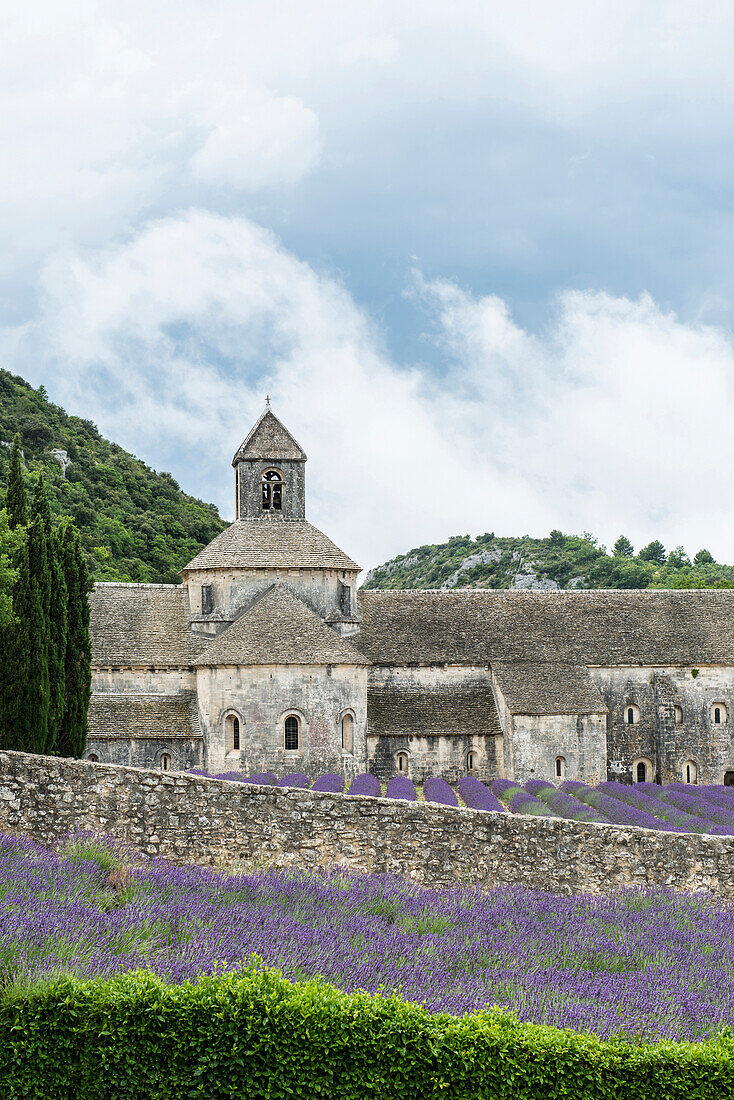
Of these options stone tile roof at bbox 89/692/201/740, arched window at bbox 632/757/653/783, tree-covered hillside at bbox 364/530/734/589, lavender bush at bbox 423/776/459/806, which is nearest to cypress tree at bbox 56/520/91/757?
stone tile roof at bbox 89/692/201/740

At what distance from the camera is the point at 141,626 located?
125ft

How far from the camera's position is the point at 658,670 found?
41.0m

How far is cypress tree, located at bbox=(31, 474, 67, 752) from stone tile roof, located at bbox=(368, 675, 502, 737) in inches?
573

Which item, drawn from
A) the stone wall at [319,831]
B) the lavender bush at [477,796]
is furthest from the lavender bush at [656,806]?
the stone wall at [319,831]

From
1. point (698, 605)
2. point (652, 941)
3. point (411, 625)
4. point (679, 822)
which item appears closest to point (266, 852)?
point (652, 941)

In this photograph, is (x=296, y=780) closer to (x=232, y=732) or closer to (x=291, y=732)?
(x=291, y=732)

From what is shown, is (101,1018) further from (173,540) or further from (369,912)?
(173,540)

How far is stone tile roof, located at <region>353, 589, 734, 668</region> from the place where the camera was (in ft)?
132

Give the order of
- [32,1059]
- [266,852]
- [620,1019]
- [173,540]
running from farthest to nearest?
[173,540] → [266,852] → [620,1019] → [32,1059]

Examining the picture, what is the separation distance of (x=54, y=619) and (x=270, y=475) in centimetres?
1717

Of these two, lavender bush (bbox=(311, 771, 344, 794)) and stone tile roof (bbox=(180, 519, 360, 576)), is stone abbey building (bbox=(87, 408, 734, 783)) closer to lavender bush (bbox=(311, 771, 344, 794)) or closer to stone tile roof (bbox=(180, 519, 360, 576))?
stone tile roof (bbox=(180, 519, 360, 576))

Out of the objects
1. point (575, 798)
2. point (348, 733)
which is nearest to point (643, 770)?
point (575, 798)

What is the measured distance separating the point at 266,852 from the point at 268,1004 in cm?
571

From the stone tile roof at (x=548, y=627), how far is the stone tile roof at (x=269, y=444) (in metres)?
8.01
